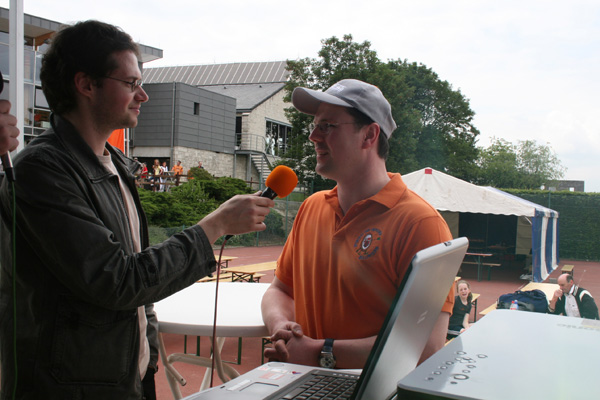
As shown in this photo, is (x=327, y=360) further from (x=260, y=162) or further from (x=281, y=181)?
(x=260, y=162)

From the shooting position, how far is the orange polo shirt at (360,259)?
154 cm

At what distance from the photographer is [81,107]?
4.74 feet

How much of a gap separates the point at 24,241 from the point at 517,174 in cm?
5251

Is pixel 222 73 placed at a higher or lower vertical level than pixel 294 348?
higher

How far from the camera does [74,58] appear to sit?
1.41m

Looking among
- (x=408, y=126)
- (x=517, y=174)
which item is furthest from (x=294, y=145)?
(x=517, y=174)

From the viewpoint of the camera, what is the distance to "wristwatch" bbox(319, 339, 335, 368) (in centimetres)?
144

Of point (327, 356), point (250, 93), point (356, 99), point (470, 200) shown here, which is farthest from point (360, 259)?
point (250, 93)

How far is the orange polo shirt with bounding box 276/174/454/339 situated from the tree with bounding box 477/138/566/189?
146ft

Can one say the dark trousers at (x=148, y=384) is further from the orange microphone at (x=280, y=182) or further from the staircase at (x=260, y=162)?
the staircase at (x=260, y=162)

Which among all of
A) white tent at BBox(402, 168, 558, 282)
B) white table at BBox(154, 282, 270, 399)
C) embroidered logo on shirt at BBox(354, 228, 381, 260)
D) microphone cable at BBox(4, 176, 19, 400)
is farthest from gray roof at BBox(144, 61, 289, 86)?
microphone cable at BBox(4, 176, 19, 400)

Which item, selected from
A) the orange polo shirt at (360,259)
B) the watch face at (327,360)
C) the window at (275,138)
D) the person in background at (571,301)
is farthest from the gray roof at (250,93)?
the watch face at (327,360)

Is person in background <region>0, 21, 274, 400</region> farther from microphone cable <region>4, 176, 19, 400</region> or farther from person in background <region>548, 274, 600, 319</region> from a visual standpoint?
person in background <region>548, 274, 600, 319</region>

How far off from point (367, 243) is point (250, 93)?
34676 millimetres
